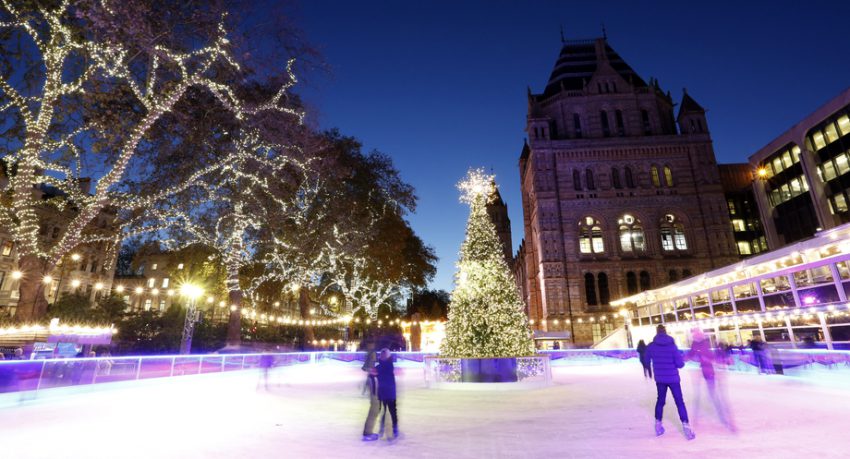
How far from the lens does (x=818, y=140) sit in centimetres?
2864

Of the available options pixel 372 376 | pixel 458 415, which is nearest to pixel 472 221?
pixel 458 415

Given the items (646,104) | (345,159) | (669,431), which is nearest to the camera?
(669,431)

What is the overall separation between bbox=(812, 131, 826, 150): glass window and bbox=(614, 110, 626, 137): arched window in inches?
651

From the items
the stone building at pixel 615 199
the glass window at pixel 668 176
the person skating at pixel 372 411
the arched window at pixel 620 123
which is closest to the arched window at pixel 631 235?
the stone building at pixel 615 199

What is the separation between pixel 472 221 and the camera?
13.7 metres

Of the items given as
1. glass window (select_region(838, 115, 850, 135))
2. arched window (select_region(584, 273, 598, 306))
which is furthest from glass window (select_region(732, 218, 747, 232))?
glass window (select_region(838, 115, 850, 135))

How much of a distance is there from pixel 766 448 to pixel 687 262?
3965cm

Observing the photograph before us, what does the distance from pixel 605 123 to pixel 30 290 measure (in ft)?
155

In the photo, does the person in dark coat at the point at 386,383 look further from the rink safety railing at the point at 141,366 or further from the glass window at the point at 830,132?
the glass window at the point at 830,132

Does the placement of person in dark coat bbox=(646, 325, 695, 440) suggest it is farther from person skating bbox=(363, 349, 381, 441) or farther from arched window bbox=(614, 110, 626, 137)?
arched window bbox=(614, 110, 626, 137)

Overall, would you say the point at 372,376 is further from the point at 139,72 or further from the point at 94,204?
the point at 139,72

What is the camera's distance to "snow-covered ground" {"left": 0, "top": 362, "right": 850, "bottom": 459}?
4.98 meters

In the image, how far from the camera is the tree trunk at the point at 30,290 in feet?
32.8

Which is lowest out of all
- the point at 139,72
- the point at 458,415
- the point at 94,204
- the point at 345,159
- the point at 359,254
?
the point at 458,415
